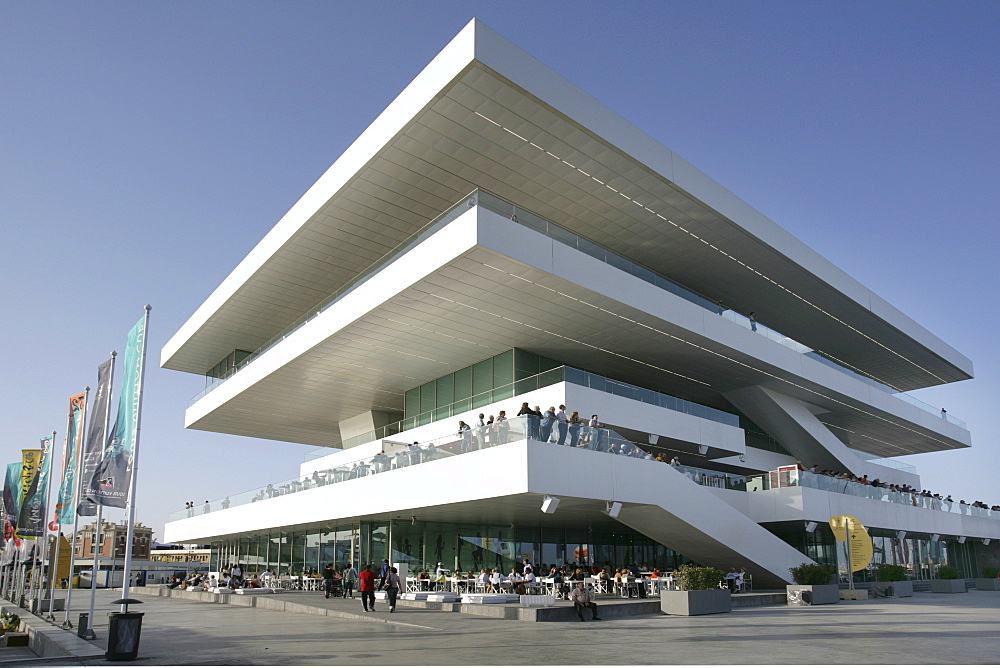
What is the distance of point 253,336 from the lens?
3878cm

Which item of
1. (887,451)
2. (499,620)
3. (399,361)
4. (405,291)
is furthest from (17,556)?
(887,451)

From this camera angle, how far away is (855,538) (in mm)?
25391

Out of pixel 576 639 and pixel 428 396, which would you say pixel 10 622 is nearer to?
pixel 576 639

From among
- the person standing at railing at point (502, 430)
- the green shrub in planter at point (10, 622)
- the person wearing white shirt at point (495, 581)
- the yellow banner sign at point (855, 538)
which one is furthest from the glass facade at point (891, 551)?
the green shrub in planter at point (10, 622)

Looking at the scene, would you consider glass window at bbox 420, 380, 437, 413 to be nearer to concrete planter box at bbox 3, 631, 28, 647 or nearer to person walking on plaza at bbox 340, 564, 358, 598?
person walking on plaza at bbox 340, 564, 358, 598

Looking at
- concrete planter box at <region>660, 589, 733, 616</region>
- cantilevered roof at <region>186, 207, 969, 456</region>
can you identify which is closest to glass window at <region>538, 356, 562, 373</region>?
cantilevered roof at <region>186, 207, 969, 456</region>

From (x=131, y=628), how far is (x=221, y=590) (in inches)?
792

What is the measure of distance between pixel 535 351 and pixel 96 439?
16790 mm

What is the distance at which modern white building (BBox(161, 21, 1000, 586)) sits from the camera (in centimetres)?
2155

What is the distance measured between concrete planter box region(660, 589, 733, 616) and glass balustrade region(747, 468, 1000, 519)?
1118 centimetres

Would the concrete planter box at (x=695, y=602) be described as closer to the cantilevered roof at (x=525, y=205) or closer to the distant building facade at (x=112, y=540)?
the cantilevered roof at (x=525, y=205)

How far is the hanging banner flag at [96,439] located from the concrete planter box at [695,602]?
12.6 meters

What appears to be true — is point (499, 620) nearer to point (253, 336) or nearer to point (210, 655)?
point (210, 655)

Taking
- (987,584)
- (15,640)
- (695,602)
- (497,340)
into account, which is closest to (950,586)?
(987,584)
